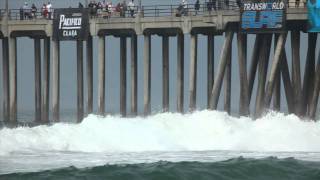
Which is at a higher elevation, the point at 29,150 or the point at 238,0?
the point at 238,0

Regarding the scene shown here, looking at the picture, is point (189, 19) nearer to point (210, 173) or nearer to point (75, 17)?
point (75, 17)

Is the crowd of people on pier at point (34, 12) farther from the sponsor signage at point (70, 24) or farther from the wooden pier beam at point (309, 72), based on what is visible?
the wooden pier beam at point (309, 72)

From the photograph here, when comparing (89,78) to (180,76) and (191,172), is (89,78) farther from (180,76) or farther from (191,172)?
(191,172)

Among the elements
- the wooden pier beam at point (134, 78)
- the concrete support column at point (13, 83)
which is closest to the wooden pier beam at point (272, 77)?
the wooden pier beam at point (134, 78)

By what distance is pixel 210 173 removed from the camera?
21000 millimetres

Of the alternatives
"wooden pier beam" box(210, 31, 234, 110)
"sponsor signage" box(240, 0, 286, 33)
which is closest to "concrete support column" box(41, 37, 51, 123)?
"wooden pier beam" box(210, 31, 234, 110)

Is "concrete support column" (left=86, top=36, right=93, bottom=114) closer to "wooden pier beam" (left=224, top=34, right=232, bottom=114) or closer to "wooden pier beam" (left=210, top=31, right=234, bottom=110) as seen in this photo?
"wooden pier beam" (left=224, top=34, right=232, bottom=114)

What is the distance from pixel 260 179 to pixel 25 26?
26.2 m

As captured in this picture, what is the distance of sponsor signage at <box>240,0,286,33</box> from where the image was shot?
3859 centimetres

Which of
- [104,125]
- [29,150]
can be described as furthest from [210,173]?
[104,125]

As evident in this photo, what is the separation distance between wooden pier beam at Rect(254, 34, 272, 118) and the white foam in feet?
6.17

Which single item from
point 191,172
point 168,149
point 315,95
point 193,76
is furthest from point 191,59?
point 191,172

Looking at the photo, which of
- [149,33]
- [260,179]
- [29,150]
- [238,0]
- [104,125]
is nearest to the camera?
[260,179]

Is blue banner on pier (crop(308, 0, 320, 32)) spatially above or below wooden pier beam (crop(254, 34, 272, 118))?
above
